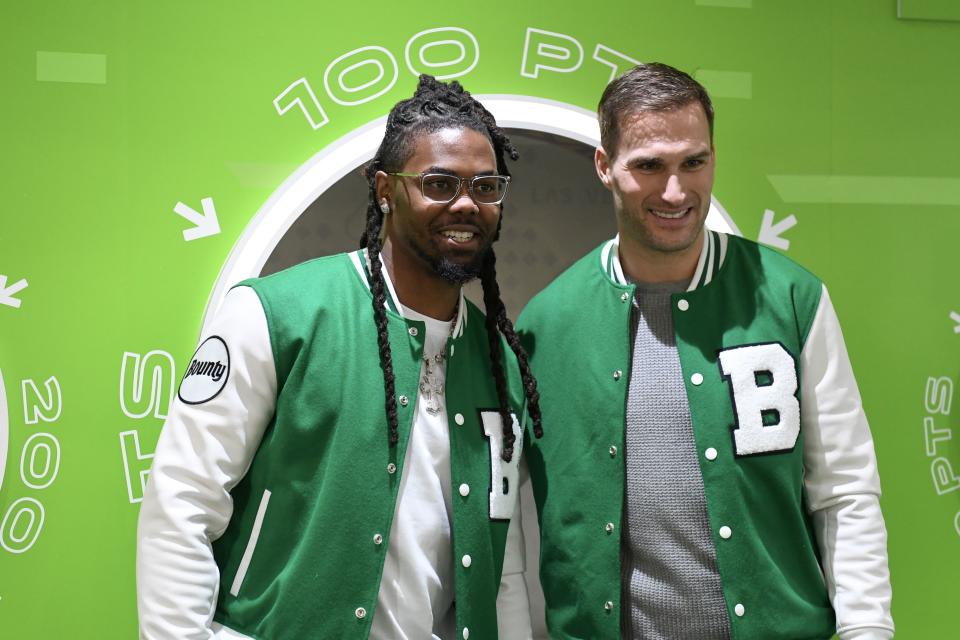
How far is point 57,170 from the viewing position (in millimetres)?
2629

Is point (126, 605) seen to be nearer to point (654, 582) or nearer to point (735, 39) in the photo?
point (654, 582)

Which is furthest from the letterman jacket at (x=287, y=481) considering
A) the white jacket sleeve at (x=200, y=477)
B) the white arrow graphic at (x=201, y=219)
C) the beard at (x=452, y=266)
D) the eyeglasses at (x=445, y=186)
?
the white arrow graphic at (x=201, y=219)

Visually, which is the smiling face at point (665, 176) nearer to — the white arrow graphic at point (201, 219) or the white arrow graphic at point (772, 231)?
the white arrow graphic at point (772, 231)

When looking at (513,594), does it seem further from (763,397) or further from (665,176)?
(665,176)

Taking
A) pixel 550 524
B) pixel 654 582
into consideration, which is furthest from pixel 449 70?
pixel 654 582

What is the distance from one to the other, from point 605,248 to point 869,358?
1.00 metres

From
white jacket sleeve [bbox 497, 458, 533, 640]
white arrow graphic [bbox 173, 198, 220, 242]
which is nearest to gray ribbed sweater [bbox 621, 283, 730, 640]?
white jacket sleeve [bbox 497, 458, 533, 640]

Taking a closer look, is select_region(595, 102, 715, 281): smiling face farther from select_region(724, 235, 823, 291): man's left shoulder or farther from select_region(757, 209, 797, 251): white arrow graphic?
select_region(757, 209, 797, 251): white arrow graphic

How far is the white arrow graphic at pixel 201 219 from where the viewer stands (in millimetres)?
2703

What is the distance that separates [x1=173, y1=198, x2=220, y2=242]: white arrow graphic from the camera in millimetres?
2703

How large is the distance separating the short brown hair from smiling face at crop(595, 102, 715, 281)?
0.05ft

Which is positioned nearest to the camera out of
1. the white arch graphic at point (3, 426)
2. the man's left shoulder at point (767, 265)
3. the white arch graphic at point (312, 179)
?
the man's left shoulder at point (767, 265)

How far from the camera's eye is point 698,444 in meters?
2.22

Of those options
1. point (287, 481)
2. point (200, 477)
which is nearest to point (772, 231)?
point (287, 481)
